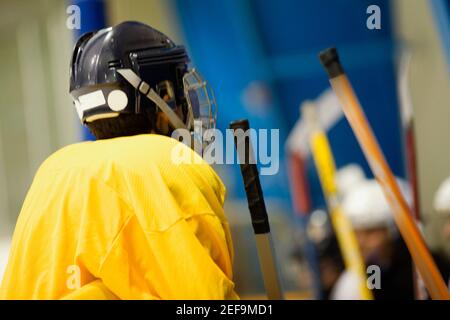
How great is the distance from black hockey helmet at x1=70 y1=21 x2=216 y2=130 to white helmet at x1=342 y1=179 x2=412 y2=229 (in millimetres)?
1988

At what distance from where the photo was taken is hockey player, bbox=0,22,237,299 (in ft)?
5.09

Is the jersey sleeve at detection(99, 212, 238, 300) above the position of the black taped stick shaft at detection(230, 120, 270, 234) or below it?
below

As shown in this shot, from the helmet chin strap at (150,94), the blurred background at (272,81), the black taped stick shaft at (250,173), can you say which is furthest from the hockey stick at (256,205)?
the blurred background at (272,81)

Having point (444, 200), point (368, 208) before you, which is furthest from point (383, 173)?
point (368, 208)

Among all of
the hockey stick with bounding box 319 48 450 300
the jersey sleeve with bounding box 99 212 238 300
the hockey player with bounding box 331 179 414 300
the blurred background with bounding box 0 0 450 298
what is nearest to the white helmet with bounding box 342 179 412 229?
the hockey player with bounding box 331 179 414 300

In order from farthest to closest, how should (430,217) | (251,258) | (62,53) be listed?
(251,258) < (62,53) < (430,217)

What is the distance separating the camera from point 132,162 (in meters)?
1.60

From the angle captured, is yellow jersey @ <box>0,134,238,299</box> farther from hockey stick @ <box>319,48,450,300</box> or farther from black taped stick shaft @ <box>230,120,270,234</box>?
hockey stick @ <box>319,48,450,300</box>

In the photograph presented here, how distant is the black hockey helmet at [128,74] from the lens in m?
1.75

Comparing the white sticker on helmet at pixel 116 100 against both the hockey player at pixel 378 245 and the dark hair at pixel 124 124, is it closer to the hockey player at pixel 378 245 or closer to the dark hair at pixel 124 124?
the dark hair at pixel 124 124
